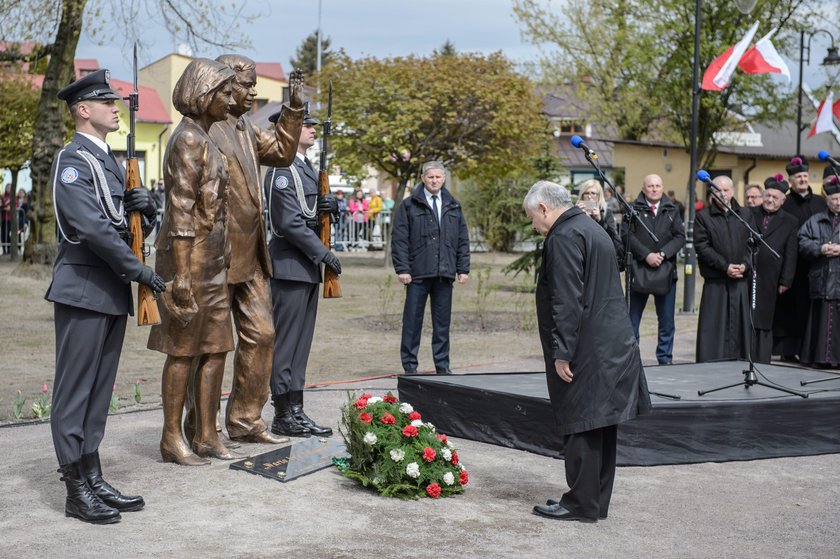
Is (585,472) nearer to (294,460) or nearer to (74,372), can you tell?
(294,460)

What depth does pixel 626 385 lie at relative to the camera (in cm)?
616

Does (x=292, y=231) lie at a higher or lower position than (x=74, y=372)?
higher

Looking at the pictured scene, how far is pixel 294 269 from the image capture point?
809 centimetres

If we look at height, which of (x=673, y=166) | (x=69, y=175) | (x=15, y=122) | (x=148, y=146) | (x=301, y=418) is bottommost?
(x=301, y=418)

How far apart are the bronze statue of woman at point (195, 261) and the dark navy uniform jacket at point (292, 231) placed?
0.79 metres

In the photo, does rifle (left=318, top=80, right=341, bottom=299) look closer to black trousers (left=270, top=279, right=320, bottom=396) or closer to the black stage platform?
black trousers (left=270, top=279, right=320, bottom=396)

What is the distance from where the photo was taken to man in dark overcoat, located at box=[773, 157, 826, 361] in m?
13.2

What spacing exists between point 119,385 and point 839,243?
764 cm

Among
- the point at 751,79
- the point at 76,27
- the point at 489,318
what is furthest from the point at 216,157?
the point at 751,79

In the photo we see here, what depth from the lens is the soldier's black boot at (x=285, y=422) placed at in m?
8.09

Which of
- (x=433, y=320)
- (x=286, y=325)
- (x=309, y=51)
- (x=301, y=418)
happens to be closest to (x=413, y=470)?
(x=301, y=418)

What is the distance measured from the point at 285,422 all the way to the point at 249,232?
1.49m

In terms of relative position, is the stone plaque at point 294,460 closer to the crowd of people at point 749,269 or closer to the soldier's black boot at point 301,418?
the soldier's black boot at point 301,418

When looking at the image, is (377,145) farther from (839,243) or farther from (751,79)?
(839,243)
